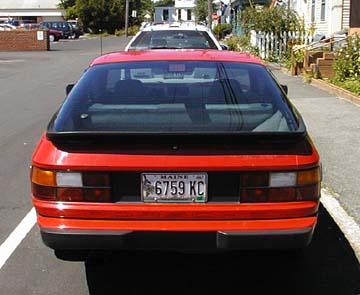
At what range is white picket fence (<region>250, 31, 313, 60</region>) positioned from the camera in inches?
872

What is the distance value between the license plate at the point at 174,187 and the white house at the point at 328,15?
69.5 ft

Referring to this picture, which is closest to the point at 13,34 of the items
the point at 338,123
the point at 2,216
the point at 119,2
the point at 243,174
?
the point at 338,123

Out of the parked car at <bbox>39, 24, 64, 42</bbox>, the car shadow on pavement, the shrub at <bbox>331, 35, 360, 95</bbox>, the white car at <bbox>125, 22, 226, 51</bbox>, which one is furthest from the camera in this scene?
the parked car at <bbox>39, 24, 64, 42</bbox>

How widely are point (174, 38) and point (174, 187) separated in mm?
9527

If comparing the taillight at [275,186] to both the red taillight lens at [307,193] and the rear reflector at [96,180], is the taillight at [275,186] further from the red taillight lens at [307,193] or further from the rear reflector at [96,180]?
the rear reflector at [96,180]

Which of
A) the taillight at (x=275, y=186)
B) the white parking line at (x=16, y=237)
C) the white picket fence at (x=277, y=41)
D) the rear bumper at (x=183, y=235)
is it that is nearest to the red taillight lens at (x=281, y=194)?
the taillight at (x=275, y=186)

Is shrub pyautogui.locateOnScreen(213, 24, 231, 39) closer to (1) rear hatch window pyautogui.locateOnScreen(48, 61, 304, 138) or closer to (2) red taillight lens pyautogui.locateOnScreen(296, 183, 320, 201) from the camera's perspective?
(1) rear hatch window pyautogui.locateOnScreen(48, 61, 304, 138)

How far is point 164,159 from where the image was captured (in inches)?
141

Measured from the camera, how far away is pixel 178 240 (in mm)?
3611

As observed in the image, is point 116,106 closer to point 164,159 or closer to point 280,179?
point 164,159

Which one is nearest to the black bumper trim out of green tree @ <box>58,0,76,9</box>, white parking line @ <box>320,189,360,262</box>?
white parking line @ <box>320,189,360,262</box>

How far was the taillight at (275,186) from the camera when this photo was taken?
3.63m

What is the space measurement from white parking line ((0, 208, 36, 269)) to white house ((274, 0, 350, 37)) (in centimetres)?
1995

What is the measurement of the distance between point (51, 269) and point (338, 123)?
679cm
